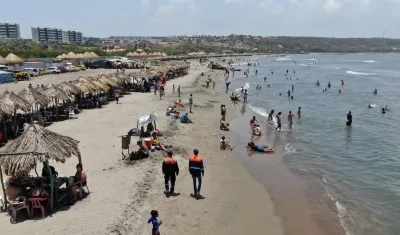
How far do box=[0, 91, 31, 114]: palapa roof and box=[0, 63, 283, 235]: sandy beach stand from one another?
6.69 feet

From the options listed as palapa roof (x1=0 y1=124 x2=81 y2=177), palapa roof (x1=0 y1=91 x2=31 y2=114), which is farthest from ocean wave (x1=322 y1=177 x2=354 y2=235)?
palapa roof (x1=0 y1=91 x2=31 y2=114)

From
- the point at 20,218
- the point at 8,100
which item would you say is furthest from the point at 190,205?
the point at 8,100

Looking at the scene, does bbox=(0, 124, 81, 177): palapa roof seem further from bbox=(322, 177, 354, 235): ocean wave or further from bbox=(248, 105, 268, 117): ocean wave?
bbox=(248, 105, 268, 117): ocean wave

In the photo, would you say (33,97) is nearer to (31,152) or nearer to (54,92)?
(54,92)

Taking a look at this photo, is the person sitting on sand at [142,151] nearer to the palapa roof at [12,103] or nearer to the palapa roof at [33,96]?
the palapa roof at [12,103]

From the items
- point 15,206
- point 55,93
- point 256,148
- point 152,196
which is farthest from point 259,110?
point 15,206

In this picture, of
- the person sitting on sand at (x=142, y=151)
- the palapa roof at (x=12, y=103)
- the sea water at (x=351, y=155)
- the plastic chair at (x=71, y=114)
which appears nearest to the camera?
the sea water at (x=351, y=155)

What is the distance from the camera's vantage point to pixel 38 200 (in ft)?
30.6

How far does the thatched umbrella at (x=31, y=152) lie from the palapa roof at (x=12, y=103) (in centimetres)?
749

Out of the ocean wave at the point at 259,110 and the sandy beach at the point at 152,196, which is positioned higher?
the sandy beach at the point at 152,196

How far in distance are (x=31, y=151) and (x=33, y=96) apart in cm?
1028

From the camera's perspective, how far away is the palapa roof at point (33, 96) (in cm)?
1827

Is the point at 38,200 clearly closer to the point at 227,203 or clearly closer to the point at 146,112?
the point at 227,203

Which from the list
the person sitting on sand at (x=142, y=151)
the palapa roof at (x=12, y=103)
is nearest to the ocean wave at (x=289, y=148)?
the person sitting on sand at (x=142, y=151)
